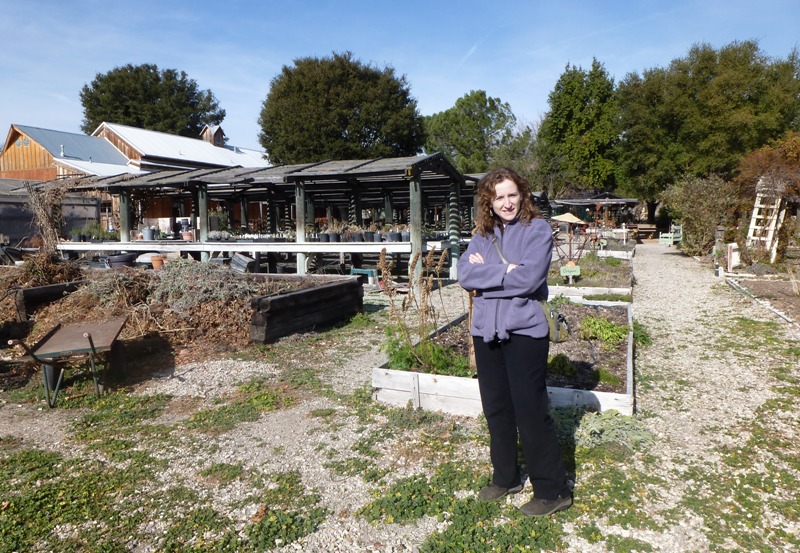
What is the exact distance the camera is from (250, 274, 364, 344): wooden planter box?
22.4ft

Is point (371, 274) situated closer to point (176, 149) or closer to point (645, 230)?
point (645, 230)

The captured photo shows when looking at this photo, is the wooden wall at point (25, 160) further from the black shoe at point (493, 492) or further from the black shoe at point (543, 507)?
the black shoe at point (543, 507)

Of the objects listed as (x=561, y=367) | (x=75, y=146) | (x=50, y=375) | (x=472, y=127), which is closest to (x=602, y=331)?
(x=561, y=367)

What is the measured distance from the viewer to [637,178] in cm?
3500

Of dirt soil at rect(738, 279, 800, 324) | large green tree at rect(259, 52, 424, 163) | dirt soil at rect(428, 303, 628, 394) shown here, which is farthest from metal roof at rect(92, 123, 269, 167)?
dirt soil at rect(428, 303, 628, 394)

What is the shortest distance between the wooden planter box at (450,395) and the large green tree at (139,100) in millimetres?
54334

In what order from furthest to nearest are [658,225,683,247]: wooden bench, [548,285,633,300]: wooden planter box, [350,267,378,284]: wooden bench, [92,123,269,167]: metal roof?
1. [92,123,269,167]: metal roof
2. [658,225,683,247]: wooden bench
3. [350,267,378,284]: wooden bench
4. [548,285,633,300]: wooden planter box

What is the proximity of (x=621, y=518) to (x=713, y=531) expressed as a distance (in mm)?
451

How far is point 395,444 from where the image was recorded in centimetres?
391

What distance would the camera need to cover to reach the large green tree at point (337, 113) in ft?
113

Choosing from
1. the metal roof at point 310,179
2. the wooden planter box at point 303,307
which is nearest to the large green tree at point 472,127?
the metal roof at point 310,179

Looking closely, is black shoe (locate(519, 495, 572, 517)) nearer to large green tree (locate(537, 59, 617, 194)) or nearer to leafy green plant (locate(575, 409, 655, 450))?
leafy green plant (locate(575, 409, 655, 450))

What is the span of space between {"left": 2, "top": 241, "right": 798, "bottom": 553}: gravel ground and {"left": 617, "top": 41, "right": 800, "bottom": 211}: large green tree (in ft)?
88.5

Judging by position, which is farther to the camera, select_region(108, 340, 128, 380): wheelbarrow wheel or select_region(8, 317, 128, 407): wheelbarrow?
select_region(108, 340, 128, 380): wheelbarrow wheel
